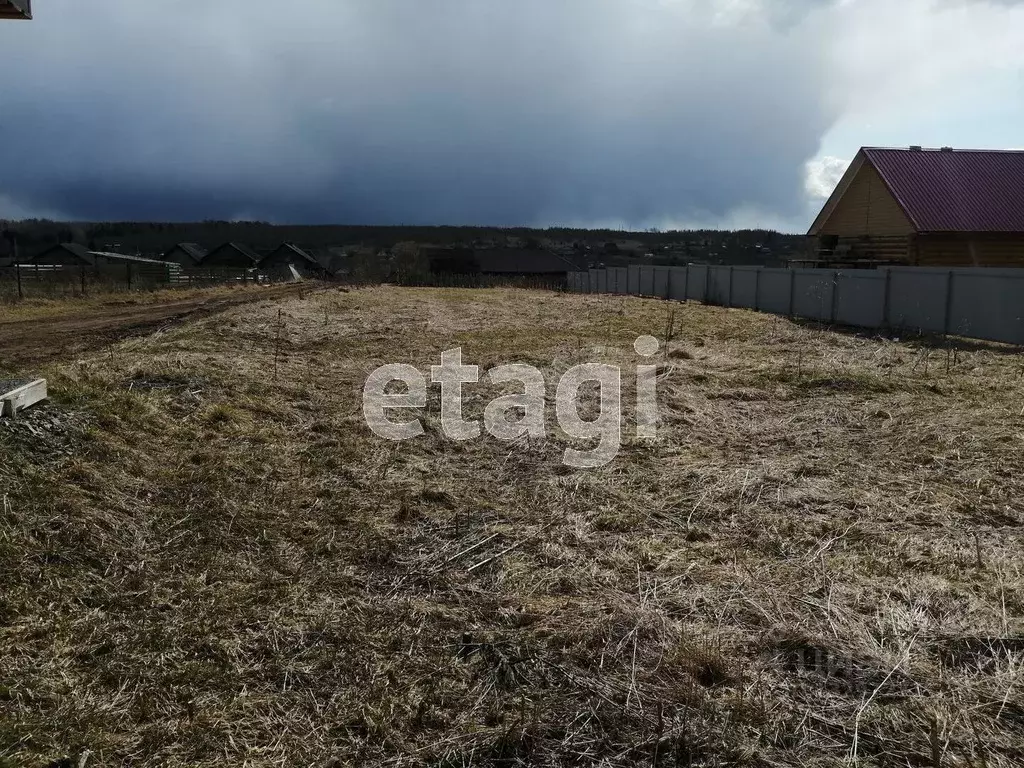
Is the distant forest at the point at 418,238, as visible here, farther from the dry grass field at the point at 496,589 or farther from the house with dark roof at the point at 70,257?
the dry grass field at the point at 496,589

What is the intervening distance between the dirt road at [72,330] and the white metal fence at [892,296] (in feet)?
49.3

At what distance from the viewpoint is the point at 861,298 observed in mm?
18188

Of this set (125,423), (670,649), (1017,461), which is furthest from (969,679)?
(125,423)

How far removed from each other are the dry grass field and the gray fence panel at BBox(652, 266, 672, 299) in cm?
2520

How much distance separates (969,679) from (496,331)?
1296 centimetres

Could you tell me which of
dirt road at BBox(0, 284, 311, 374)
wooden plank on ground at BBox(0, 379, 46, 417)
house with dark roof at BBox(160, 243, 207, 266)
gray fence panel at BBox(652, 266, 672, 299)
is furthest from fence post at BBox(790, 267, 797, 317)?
house with dark roof at BBox(160, 243, 207, 266)

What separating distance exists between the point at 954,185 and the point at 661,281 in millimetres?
12446

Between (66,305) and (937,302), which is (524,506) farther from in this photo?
(66,305)

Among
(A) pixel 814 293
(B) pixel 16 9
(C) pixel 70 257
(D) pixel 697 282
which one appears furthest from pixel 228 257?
(B) pixel 16 9

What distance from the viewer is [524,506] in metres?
5.06

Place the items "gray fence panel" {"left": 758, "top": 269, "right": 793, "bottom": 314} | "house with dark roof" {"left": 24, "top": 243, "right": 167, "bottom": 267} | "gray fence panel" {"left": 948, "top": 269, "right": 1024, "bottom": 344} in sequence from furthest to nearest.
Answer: "house with dark roof" {"left": 24, "top": 243, "right": 167, "bottom": 267}, "gray fence panel" {"left": 758, "top": 269, "right": 793, "bottom": 314}, "gray fence panel" {"left": 948, "top": 269, "right": 1024, "bottom": 344}

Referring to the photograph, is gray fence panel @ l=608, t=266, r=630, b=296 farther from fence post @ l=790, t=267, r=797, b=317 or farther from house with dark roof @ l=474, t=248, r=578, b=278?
house with dark roof @ l=474, t=248, r=578, b=278

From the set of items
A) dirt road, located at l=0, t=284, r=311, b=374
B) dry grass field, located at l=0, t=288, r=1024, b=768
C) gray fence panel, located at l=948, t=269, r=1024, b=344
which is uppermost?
gray fence panel, located at l=948, t=269, r=1024, b=344

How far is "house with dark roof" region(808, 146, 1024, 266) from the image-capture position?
71.6 feet
